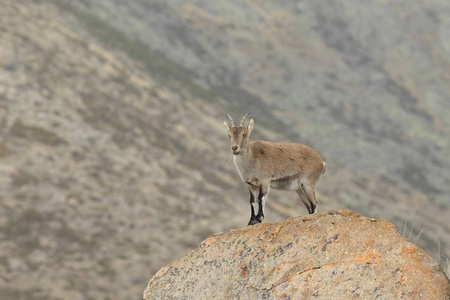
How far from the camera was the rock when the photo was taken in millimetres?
8602

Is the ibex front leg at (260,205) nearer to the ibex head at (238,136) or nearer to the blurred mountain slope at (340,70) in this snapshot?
the ibex head at (238,136)

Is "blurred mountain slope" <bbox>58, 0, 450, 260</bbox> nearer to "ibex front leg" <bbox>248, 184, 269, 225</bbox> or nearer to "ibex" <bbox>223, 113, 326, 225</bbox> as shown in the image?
"ibex" <bbox>223, 113, 326, 225</bbox>

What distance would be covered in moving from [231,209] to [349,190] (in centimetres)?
2393

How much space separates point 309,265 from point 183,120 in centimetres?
4941

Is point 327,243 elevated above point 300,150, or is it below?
below

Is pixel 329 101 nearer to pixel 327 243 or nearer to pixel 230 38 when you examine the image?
pixel 230 38

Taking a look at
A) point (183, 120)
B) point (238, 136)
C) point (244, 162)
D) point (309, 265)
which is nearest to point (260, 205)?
point (244, 162)

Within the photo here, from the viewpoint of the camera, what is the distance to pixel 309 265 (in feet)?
31.4

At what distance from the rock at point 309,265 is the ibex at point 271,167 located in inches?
52.4

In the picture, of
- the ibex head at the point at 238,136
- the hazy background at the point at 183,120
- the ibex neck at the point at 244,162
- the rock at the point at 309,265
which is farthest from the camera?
the hazy background at the point at 183,120

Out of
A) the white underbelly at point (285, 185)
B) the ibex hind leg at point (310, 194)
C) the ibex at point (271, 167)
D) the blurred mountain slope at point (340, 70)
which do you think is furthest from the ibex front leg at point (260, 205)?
the blurred mountain slope at point (340, 70)

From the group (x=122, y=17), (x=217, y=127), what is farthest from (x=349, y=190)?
(x=122, y=17)

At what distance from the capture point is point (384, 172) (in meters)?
71.6

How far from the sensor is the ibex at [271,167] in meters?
12.1
